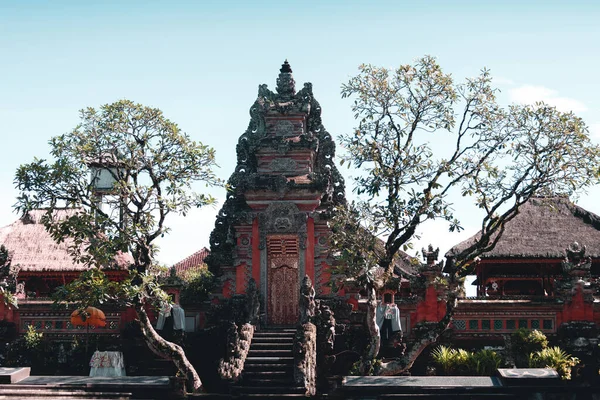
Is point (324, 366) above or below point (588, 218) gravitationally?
below

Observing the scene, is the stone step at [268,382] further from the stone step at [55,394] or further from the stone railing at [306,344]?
the stone step at [55,394]

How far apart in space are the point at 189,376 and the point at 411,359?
16.7ft

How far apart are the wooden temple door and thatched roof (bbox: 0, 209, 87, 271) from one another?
42.7 feet

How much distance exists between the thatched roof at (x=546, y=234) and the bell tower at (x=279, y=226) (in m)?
8.80

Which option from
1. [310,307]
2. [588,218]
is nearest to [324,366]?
[310,307]

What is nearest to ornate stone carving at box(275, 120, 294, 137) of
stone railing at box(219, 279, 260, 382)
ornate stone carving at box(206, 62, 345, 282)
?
ornate stone carving at box(206, 62, 345, 282)

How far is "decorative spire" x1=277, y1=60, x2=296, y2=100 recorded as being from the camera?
27109mm

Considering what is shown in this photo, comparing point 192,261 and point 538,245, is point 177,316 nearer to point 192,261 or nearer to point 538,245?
point 538,245

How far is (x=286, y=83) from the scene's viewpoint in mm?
27266

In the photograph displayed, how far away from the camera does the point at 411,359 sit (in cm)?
2091

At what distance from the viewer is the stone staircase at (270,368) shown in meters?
20.1

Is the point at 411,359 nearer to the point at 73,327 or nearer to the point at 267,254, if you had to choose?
the point at 267,254

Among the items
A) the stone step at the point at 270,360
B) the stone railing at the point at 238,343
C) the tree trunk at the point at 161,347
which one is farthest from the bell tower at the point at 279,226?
the tree trunk at the point at 161,347

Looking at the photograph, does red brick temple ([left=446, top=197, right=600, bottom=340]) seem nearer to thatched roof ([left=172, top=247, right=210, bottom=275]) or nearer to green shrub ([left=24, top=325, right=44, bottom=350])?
green shrub ([left=24, top=325, right=44, bottom=350])
